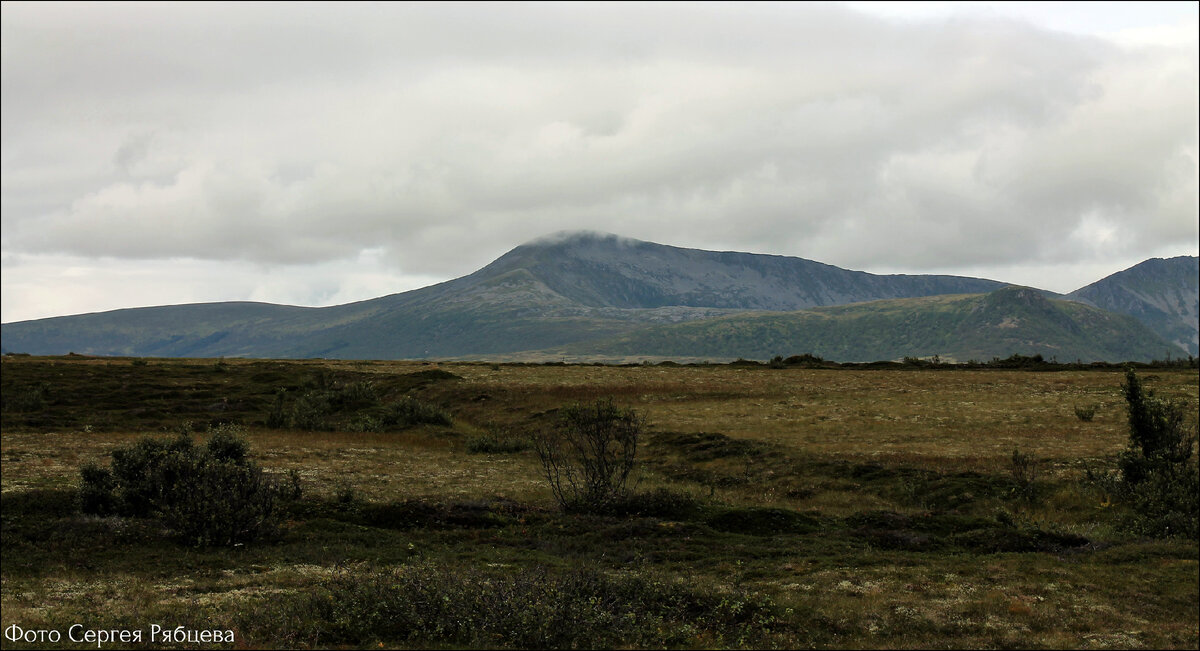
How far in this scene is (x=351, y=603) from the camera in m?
17.0

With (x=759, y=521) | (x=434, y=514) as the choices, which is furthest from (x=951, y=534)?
(x=434, y=514)

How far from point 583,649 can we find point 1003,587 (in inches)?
451

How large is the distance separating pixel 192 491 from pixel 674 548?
16389 millimetres

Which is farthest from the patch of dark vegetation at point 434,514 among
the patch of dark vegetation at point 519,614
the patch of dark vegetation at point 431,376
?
the patch of dark vegetation at point 431,376

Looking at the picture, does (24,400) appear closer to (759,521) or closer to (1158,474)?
(759,521)

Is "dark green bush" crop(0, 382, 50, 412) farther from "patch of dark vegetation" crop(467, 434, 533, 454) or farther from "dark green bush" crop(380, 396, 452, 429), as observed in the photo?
"patch of dark vegetation" crop(467, 434, 533, 454)

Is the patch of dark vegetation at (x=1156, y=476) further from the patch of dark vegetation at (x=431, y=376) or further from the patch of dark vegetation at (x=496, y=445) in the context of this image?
the patch of dark vegetation at (x=431, y=376)

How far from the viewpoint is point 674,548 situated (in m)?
25.3

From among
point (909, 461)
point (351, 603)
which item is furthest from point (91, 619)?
point (909, 461)

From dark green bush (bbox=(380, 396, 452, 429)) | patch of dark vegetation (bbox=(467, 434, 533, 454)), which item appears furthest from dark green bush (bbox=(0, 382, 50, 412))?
patch of dark vegetation (bbox=(467, 434, 533, 454))

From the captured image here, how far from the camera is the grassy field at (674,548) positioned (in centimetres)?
1641

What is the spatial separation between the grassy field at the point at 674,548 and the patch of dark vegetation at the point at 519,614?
65mm

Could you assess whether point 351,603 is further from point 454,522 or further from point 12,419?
point 12,419

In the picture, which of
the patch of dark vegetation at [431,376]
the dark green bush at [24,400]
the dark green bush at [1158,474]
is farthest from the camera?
the patch of dark vegetation at [431,376]
